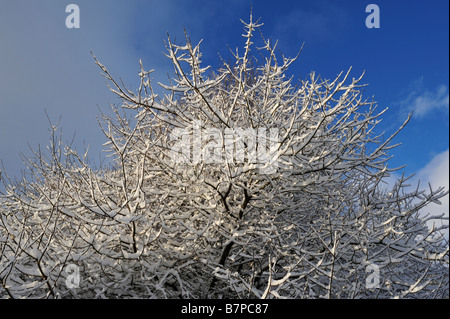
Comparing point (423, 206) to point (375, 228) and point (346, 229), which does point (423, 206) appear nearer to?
point (375, 228)

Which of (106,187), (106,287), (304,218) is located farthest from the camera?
(106,187)

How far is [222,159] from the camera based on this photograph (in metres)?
4.62

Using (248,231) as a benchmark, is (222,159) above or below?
above

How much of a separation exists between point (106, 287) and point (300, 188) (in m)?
2.87

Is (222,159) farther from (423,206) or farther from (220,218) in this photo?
(423,206)

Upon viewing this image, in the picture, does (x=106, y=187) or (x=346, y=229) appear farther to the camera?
(x=106, y=187)

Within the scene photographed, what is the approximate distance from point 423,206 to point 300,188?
1904 millimetres
